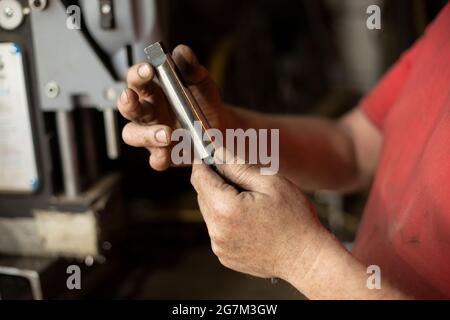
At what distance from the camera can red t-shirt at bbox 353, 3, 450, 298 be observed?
0.50m

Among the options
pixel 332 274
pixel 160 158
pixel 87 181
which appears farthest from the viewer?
pixel 87 181

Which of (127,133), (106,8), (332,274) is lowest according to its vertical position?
(332,274)

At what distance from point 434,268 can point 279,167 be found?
303 mm

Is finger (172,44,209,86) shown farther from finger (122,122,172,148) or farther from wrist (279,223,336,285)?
wrist (279,223,336,285)

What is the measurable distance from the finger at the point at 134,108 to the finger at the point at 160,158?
0.12 feet

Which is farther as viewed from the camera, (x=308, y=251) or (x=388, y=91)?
(x=388, y=91)

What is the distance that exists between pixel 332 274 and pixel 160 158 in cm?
22

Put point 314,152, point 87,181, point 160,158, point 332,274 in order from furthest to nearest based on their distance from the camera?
point 314,152 → point 87,181 → point 160,158 → point 332,274

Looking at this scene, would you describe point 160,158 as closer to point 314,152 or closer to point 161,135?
point 161,135

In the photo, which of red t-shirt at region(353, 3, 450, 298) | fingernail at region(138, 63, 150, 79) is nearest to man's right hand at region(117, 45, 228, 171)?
fingernail at region(138, 63, 150, 79)

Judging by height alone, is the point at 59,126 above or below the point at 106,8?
below

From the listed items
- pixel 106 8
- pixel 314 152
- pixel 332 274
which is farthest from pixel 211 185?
pixel 314 152

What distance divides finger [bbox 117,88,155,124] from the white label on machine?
139 mm

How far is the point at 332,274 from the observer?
1.49 feet
